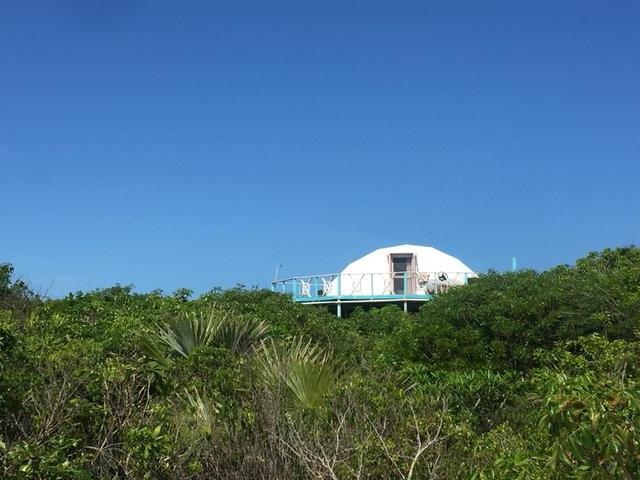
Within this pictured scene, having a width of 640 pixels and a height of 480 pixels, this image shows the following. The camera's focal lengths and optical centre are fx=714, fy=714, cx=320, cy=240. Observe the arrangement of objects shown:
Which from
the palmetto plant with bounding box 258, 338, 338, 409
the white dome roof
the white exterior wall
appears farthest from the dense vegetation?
the white dome roof

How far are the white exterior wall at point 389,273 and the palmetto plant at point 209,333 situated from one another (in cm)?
2003

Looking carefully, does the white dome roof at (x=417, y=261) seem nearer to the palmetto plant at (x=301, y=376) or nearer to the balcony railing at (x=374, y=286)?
Result: the balcony railing at (x=374, y=286)

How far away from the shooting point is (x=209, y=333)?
10367 millimetres

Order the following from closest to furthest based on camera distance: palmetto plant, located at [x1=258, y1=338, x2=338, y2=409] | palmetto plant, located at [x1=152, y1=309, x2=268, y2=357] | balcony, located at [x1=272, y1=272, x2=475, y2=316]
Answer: palmetto plant, located at [x1=258, y1=338, x2=338, y2=409] → palmetto plant, located at [x1=152, y1=309, x2=268, y2=357] → balcony, located at [x1=272, y1=272, x2=475, y2=316]

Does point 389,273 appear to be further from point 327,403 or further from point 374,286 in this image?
point 327,403

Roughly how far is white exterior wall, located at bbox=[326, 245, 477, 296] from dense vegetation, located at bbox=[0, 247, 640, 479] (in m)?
18.2

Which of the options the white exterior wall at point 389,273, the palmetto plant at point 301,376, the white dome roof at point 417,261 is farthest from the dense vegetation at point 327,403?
the white dome roof at point 417,261

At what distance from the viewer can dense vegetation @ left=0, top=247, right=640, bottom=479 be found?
3049 millimetres

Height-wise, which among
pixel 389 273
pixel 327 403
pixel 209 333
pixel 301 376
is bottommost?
pixel 327 403

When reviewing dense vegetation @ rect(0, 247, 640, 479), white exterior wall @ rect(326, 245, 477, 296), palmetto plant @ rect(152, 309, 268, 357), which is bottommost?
dense vegetation @ rect(0, 247, 640, 479)

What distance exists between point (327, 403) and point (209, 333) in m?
4.48

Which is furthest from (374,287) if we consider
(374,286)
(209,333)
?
(209,333)

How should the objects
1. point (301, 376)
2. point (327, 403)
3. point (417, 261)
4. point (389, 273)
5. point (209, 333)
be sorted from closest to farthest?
1. point (327, 403)
2. point (301, 376)
3. point (209, 333)
4. point (389, 273)
5. point (417, 261)

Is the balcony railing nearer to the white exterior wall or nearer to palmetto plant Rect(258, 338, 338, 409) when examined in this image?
the white exterior wall
